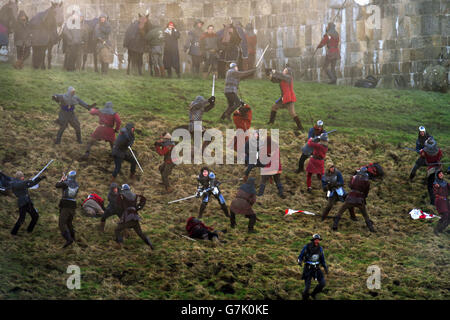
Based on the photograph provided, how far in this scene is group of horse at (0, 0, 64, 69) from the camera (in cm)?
2655

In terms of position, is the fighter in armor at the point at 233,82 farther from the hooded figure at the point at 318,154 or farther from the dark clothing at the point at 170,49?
the dark clothing at the point at 170,49

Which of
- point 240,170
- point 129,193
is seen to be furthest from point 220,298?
point 240,170

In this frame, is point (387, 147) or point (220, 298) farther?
point (387, 147)

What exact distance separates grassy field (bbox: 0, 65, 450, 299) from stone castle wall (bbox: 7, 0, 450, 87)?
2380 millimetres

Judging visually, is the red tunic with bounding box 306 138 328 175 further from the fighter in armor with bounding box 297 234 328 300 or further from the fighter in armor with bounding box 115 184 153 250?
the fighter in armor with bounding box 115 184 153 250

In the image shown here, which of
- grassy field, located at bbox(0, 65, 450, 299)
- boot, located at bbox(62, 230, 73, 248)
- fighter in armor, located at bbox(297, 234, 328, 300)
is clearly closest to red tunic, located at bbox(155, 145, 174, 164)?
grassy field, located at bbox(0, 65, 450, 299)

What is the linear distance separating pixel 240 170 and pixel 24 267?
762 cm

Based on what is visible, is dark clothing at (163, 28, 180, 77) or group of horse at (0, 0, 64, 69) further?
dark clothing at (163, 28, 180, 77)

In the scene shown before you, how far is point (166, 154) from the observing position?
18.6 metres

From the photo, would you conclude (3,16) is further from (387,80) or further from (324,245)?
(324,245)

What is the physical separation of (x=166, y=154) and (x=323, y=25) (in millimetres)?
13271

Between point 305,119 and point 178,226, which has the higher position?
point 305,119

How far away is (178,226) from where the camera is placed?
55.7ft
